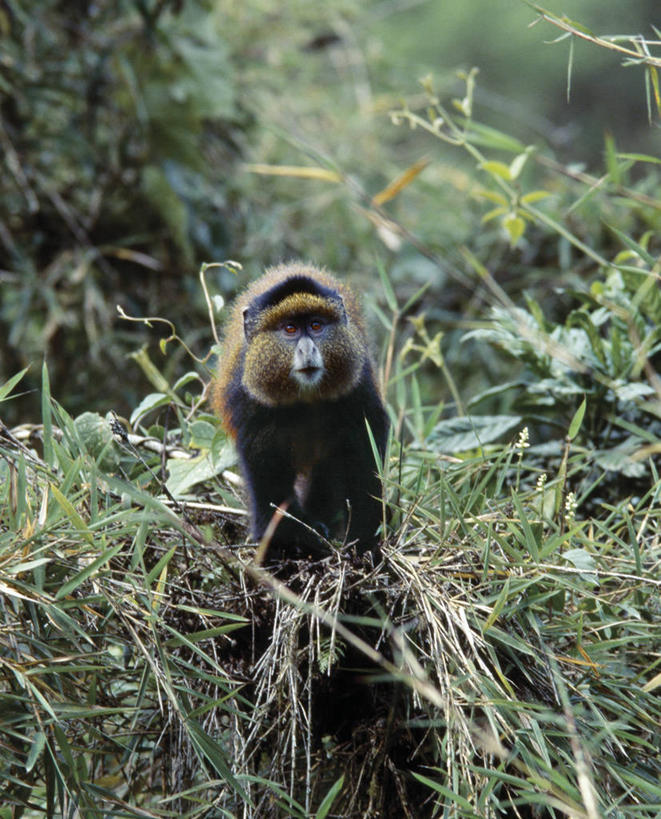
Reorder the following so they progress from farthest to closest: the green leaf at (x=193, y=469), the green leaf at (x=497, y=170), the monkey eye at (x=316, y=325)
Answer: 1. the green leaf at (x=497, y=170)
2. the monkey eye at (x=316, y=325)
3. the green leaf at (x=193, y=469)

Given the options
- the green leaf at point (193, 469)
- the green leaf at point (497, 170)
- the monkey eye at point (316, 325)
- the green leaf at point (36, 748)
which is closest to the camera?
the green leaf at point (36, 748)

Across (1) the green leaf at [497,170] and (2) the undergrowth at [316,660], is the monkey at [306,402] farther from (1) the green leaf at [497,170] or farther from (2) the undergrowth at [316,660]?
(1) the green leaf at [497,170]

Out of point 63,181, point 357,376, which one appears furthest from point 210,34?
point 357,376

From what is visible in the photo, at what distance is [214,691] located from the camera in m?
1.70

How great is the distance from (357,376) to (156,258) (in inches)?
89.9

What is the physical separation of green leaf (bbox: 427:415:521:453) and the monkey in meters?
0.22

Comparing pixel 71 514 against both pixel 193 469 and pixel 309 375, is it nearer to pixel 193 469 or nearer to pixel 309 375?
pixel 193 469

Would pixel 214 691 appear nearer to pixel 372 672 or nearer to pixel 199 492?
pixel 372 672

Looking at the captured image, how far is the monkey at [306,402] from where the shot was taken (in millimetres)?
2170

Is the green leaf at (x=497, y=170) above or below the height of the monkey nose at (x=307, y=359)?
above

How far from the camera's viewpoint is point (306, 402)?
89.4 inches

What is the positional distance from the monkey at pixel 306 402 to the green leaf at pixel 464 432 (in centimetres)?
22

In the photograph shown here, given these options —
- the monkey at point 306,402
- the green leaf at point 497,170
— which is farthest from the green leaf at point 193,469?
the green leaf at point 497,170

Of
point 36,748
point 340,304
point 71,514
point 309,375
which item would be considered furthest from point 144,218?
point 36,748
